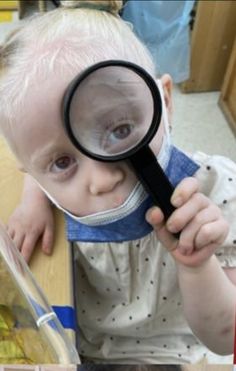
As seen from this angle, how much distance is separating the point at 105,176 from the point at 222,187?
0.24m

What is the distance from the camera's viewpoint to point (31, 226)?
2.34 feet

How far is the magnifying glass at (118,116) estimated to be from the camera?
40cm

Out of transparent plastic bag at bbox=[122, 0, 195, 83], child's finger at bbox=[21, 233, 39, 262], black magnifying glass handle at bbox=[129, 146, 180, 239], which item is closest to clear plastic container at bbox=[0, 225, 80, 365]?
child's finger at bbox=[21, 233, 39, 262]

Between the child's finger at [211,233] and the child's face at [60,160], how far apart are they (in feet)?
0.28

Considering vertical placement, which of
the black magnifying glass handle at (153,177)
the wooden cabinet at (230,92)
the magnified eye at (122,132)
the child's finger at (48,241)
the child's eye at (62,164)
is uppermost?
the magnified eye at (122,132)

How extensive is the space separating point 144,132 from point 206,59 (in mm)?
438

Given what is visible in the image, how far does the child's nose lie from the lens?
1.51 feet

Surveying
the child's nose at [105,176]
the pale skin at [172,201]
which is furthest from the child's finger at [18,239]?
the child's nose at [105,176]

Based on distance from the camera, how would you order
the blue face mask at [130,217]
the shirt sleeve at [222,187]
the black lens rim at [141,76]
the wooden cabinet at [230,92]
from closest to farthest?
1. the black lens rim at [141,76]
2. the blue face mask at [130,217]
3. the shirt sleeve at [222,187]
4. the wooden cabinet at [230,92]

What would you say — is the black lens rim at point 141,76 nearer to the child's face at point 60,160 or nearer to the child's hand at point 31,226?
the child's face at point 60,160

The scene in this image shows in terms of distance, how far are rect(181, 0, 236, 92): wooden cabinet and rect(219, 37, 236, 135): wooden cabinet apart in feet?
0.08

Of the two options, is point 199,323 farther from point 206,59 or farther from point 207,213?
point 206,59

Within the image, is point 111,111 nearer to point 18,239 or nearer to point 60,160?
point 60,160

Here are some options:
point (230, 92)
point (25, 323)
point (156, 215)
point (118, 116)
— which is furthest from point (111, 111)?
point (230, 92)
